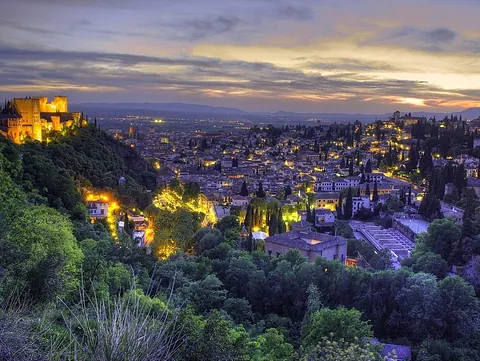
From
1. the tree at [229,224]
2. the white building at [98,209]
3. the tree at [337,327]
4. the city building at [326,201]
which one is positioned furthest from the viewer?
the city building at [326,201]

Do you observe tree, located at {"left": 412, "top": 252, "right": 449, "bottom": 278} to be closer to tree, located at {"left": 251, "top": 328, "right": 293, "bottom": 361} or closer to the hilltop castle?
tree, located at {"left": 251, "top": 328, "right": 293, "bottom": 361}

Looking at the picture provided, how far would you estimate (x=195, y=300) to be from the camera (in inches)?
390

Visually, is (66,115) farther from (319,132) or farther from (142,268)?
(319,132)

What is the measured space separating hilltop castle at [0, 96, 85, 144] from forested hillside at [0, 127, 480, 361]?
822 centimetres

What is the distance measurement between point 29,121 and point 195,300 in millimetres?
20144

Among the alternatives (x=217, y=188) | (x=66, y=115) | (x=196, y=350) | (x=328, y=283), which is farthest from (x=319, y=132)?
(x=196, y=350)

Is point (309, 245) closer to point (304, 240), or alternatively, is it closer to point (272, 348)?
point (304, 240)

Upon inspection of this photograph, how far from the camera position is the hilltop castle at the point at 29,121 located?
945 inches

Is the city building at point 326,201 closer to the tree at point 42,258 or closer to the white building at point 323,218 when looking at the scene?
the white building at point 323,218

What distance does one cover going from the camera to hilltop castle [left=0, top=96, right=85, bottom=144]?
24.0m

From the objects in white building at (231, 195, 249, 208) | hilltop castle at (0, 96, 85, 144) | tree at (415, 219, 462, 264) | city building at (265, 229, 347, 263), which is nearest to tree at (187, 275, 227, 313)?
city building at (265, 229, 347, 263)

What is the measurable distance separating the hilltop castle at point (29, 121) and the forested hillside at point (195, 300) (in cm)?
822

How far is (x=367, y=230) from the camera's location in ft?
77.8

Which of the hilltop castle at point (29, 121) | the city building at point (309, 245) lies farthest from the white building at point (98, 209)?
the city building at point (309, 245)
